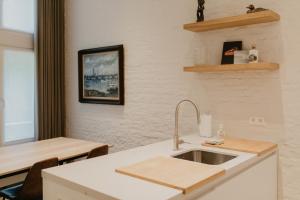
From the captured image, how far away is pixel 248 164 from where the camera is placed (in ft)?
6.74

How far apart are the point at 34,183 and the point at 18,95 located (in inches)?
88.2

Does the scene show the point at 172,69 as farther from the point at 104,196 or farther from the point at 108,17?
Result: the point at 104,196

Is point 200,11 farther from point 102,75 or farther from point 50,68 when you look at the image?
point 50,68

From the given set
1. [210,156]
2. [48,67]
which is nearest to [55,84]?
[48,67]

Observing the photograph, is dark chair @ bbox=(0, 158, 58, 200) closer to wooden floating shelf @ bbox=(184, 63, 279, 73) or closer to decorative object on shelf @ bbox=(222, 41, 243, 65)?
wooden floating shelf @ bbox=(184, 63, 279, 73)

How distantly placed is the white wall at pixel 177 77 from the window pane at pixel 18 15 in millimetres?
561

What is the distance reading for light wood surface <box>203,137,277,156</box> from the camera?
7.46 ft

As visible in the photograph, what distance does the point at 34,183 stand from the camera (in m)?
2.34

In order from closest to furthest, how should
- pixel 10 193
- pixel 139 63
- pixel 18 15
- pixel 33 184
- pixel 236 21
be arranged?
pixel 33 184 → pixel 10 193 → pixel 236 21 → pixel 139 63 → pixel 18 15

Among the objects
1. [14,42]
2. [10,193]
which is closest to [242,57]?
[10,193]

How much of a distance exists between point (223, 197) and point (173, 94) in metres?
1.74

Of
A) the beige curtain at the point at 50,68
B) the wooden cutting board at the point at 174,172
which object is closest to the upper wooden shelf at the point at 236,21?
the wooden cutting board at the point at 174,172

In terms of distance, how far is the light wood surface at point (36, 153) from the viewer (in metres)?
2.38

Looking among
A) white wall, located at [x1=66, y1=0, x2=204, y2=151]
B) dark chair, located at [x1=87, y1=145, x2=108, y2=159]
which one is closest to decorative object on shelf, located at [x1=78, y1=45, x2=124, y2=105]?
white wall, located at [x1=66, y1=0, x2=204, y2=151]
